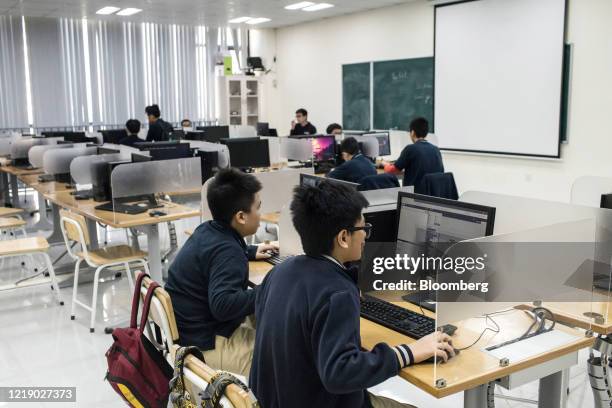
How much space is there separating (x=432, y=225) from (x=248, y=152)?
435cm

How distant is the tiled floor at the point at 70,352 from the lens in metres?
3.02

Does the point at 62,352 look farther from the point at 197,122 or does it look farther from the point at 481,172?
the point at 197,122

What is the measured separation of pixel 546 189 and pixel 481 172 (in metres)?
1.01

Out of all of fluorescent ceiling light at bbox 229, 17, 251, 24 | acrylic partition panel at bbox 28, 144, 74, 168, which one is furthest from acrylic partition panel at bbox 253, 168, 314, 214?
fluorescent ceiling light at bbox 229, 17, 251, 24

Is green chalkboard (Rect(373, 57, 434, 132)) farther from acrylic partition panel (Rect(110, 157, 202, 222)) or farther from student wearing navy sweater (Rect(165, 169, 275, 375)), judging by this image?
student wearing navy sweater (Rect(165, 169, 275, 375))

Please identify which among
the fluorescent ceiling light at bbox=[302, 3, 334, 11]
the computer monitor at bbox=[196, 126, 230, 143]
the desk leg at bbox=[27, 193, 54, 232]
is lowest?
the desk leg at bbox=[27, 193, 54, 232]

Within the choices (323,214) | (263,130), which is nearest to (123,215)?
(323,214)

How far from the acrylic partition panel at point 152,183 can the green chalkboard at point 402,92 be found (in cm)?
450

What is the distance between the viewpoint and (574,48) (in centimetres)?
641

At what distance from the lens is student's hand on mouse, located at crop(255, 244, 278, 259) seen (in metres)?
3.06

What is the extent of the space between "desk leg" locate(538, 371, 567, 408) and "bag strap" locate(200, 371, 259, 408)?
1218 mm

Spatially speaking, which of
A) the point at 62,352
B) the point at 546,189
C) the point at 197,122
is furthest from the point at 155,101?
the point at 62,352

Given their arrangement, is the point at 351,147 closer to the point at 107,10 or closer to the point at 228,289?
the point at 228,289

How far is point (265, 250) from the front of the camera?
309cm
